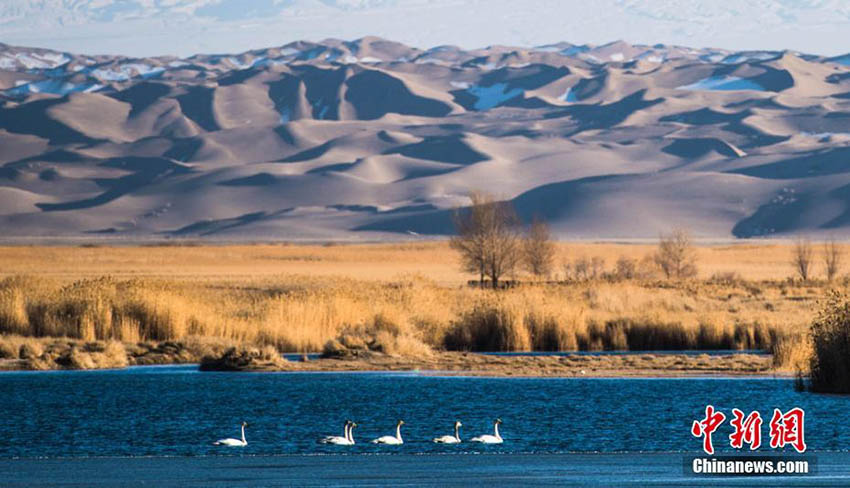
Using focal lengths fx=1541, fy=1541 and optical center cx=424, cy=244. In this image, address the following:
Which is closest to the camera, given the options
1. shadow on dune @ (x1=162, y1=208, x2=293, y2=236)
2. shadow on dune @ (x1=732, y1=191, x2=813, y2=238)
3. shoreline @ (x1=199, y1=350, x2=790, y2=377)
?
shoreline @ (x1=199, y1=350, x2=790, y2=377)

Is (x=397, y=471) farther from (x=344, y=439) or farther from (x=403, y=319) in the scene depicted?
(x=403, y=319)

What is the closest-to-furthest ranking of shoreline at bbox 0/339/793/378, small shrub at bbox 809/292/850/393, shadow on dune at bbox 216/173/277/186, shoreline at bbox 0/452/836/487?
shoreline at bbox 0/452/836/487 → small shrub at bbox 809/292/850/393 → shoreline at bbox 0/339/793/378 → shadow on dune at bbox 216/173/277/186

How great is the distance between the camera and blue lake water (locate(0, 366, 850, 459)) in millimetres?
20281

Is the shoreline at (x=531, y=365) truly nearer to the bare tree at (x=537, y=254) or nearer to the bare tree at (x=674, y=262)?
the bare tree at (x=537, y=254)

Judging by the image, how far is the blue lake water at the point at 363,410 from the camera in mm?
20281

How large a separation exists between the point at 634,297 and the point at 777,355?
1409 cm

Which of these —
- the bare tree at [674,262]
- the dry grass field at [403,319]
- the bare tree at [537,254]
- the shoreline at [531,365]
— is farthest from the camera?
the bare tree at [674,262]

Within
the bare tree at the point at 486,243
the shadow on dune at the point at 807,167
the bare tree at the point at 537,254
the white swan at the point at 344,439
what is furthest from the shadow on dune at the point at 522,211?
the white swan at the point at 344,439

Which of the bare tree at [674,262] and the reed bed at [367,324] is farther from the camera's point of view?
the bare tree at [674,262]

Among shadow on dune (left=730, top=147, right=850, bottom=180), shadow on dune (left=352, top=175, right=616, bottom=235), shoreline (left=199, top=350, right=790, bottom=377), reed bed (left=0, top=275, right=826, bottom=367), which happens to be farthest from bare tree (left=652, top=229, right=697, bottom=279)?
shadow on dune (left=730, top=147, right=850, bottom=180)

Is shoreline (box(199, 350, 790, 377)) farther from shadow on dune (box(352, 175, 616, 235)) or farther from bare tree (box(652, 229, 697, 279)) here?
shadow on dune (box(352, 175, 616, 235))

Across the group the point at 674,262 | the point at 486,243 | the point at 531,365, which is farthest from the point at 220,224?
the point at 531,365

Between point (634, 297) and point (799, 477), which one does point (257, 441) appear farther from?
point (634, 297)

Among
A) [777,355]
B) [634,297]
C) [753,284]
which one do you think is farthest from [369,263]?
[777,355]
